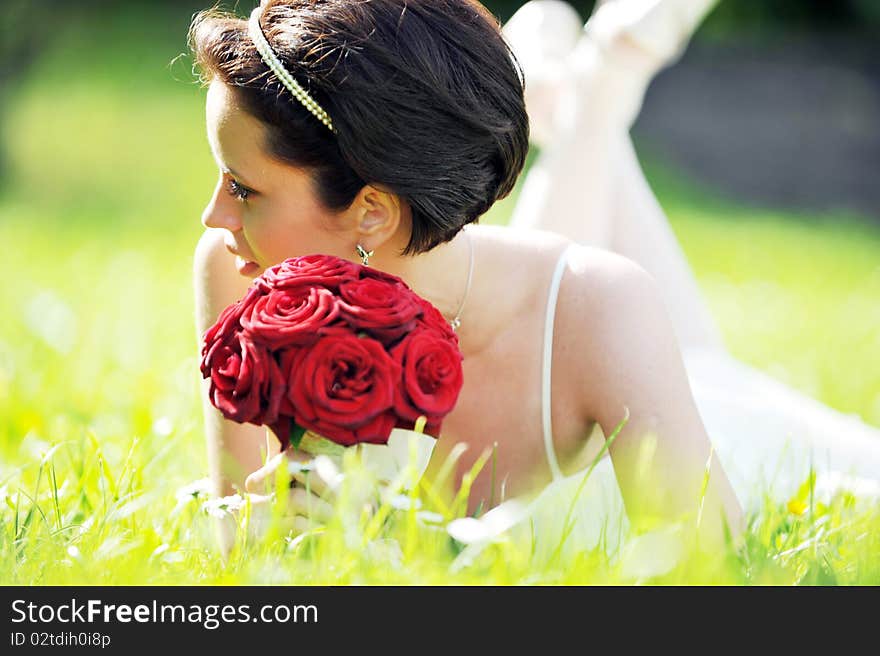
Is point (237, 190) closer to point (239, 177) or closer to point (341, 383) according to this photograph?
point (239, 177)

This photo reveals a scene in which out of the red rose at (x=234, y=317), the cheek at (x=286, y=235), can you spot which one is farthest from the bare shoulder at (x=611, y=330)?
the red rose at (x=234, y=317)

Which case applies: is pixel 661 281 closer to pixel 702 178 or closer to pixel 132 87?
pixel 702 178

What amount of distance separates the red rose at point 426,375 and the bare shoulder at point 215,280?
1024 mm

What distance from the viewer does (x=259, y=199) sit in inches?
93.4

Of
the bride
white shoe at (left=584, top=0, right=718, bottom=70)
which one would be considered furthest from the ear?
white shoe at (left=584, top=0, right=718, bottom=70)

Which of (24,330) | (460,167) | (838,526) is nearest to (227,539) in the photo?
(460,167)

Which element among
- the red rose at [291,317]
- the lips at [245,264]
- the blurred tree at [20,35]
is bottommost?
the red rose at [291,317]

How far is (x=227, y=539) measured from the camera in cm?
228

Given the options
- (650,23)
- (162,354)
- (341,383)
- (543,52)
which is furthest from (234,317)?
(162,354)

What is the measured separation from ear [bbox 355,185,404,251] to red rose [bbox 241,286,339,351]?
54 cm

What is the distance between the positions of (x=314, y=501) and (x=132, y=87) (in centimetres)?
1229

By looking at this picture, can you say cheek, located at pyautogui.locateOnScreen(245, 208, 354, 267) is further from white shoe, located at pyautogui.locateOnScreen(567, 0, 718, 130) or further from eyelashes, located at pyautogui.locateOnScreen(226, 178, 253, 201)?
white shoe, located at pyautogui.locateOnScreen(567, 0, 718, 130)

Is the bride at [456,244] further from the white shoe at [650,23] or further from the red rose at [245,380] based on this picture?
the white shoe at [650,23]

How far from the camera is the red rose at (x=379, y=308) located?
1.82 metres
